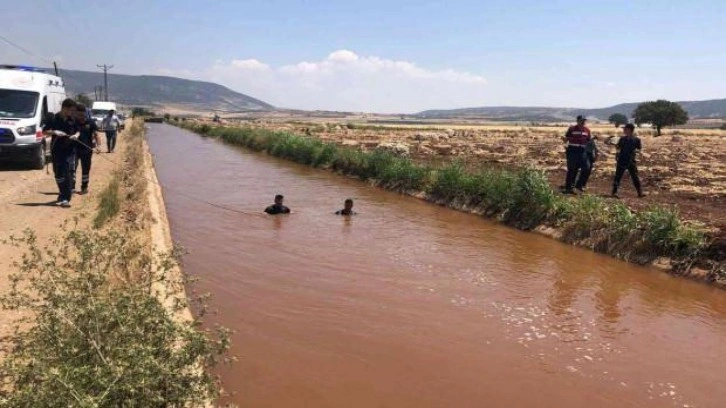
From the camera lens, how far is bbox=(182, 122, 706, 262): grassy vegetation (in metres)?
10.4

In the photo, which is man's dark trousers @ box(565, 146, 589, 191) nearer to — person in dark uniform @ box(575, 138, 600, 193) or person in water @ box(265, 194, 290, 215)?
person in dark uniform @ box(575, 138, 600, 193)

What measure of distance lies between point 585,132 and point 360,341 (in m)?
11.2

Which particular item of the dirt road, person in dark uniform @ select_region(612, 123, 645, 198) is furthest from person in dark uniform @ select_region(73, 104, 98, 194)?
person in dark uniform @ select_region(612, 123, 645, 198)

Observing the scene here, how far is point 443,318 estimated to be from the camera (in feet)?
24.3

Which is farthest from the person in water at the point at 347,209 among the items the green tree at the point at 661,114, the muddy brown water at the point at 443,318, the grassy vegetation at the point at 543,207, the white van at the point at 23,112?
the green tree at the point at 661,114

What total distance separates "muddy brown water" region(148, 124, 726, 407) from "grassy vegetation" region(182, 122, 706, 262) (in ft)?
1.74

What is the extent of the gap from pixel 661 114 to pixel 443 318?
88.0m

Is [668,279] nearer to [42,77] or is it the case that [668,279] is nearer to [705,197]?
[705,197]

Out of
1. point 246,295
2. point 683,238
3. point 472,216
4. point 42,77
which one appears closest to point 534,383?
point 246,295

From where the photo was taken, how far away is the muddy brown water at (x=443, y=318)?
5.61 meters

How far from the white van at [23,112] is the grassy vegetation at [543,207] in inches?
413

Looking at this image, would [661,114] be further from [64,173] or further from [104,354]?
[104,354]

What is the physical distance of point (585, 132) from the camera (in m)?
15.4

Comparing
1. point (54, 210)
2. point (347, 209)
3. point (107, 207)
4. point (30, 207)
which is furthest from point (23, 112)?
point (347, 209)
